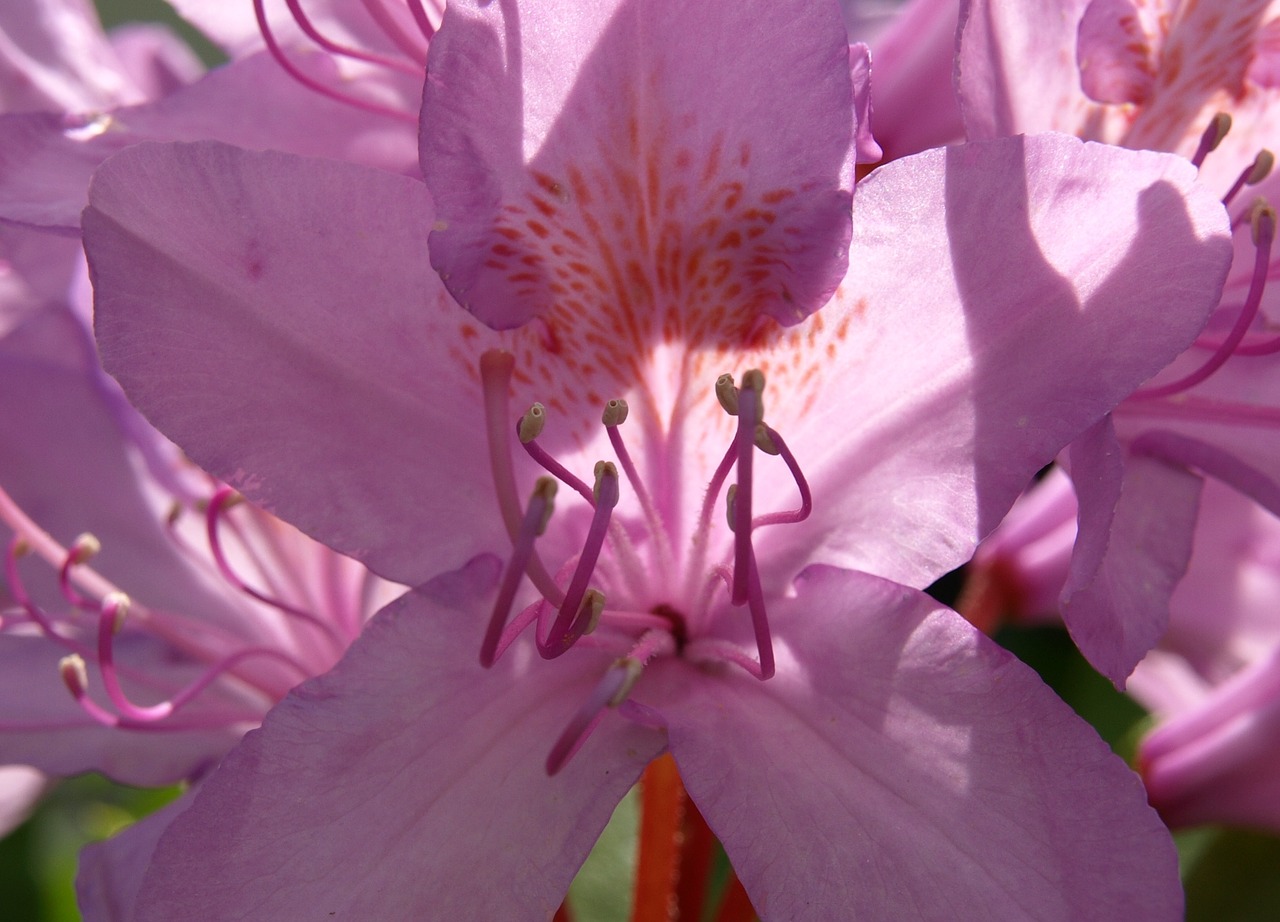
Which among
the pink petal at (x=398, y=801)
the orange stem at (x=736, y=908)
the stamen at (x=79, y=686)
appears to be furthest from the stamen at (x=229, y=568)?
the orange stem at (x=736, y=908)

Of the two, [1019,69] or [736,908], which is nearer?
[1019,69]

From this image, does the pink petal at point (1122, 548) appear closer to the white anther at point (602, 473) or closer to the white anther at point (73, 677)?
the white anther at point (602, 473)

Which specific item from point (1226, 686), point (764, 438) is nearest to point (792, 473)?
point (764, 438)

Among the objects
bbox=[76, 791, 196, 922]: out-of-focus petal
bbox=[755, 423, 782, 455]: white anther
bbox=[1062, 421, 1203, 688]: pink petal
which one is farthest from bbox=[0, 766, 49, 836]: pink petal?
bbox=[1062, 421, 1203, 688]: pink petal

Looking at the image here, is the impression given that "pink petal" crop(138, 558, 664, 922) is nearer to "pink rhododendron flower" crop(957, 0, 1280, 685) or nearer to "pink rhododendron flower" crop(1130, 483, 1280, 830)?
"pink rhododendron flower" crop(957, 0, 1280, 685)

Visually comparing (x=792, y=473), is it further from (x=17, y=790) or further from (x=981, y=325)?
(x=17, y=790)

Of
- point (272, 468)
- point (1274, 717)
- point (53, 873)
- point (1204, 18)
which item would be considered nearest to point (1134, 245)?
point (1204, 18)

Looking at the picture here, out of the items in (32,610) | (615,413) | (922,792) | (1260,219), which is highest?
(1260,219)
